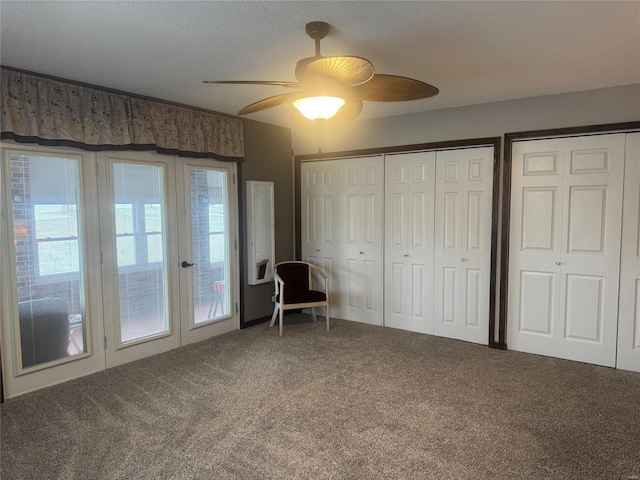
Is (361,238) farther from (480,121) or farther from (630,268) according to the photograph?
(630,268)

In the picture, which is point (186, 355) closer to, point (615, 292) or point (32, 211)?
point (32, 211)

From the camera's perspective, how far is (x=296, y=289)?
505 cm

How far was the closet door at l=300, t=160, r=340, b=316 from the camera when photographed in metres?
5.29

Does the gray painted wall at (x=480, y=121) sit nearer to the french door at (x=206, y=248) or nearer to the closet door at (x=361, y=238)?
the closet door at (x=361, y=238)

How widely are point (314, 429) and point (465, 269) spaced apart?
8.29 ft

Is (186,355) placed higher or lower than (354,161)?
lower

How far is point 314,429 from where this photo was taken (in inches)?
106

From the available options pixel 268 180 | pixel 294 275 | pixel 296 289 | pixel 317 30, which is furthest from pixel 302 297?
pixel 317 30

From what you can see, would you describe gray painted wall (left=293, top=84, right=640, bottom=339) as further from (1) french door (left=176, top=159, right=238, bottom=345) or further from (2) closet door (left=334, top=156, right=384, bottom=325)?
(1) french door (left=176, top=159, right=238, bottom=345)

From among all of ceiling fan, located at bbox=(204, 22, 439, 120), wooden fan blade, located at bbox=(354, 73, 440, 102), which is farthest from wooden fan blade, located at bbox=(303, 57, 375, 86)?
wooden fan blade, located at bbox=(354, 73, 440, 102)

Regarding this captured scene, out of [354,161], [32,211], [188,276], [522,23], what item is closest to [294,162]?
[354,161]

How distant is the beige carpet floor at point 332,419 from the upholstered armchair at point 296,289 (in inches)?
28.2

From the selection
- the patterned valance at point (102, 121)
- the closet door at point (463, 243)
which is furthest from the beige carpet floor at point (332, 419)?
the patterned valance at point (102, 121)

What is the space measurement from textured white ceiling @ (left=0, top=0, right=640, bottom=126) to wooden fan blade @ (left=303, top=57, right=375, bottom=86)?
36cm
